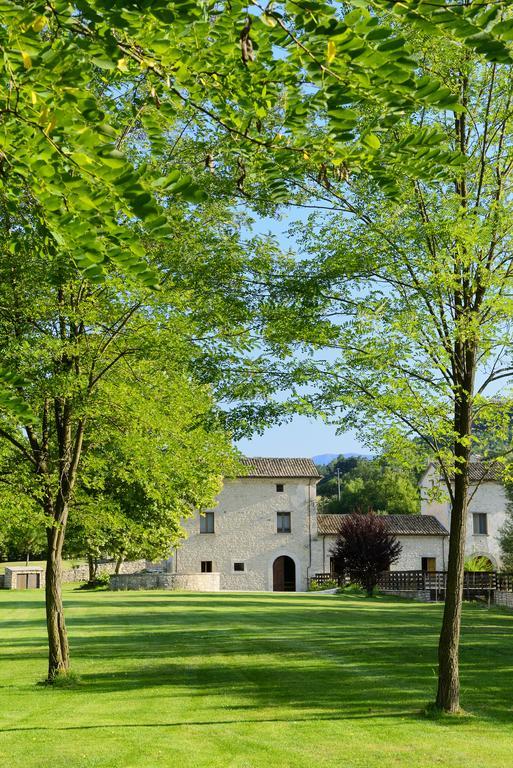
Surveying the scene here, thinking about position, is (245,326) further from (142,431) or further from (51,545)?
(51,545)

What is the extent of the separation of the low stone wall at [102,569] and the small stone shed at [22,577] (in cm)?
248

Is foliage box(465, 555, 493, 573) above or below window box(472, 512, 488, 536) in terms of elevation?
below

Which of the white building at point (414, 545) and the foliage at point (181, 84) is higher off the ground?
the foliage at point (181, 84)

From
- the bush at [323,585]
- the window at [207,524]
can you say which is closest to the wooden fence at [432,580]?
the bush at [323,585]

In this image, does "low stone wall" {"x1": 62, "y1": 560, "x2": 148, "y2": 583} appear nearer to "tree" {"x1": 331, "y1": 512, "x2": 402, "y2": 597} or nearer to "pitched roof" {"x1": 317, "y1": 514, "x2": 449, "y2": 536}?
"pitched roof" {"x1": 317, "y1": 514, "x2": 449, "y2": 536}

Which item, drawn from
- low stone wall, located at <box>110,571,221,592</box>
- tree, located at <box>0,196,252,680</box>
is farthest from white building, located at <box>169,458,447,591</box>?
tree, located at <box>0,196,252,680</box>

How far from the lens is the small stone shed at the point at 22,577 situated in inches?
2061

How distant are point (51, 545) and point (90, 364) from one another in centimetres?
326

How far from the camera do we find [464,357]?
11211 millimetres

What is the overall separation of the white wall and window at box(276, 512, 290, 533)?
0.28 meters

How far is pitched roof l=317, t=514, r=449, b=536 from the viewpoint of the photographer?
5159cm

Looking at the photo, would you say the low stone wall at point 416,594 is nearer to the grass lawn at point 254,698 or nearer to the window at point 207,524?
the window at point 207,524

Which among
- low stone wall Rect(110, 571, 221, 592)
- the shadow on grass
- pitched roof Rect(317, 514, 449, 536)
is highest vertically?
pitched roof Rect(317, 514, 449, 536)

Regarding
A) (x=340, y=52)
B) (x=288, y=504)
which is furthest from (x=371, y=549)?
(x=340, y=52)
